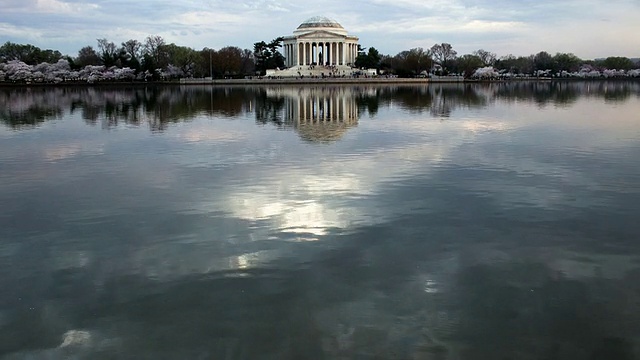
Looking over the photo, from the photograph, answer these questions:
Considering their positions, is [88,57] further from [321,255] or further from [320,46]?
[321,255]

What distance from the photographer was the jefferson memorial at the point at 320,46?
132m

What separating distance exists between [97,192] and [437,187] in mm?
8046

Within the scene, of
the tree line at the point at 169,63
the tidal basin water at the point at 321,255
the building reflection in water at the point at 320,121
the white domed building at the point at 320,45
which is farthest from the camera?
the white domed building at the point at 320,45

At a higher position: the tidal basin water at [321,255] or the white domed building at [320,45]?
the white domed building at [320,45]

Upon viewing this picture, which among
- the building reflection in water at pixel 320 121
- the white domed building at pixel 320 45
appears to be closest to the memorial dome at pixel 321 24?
the white domed building at pixel 320 45

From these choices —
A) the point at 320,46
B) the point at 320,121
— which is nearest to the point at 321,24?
the point at 320,46

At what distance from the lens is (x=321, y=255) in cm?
916

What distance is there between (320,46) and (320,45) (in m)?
0.63

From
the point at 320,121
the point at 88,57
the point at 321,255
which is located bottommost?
the point at 321,255

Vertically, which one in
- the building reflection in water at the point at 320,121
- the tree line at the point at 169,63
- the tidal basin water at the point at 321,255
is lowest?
the tidal basin water at the point at 321,255

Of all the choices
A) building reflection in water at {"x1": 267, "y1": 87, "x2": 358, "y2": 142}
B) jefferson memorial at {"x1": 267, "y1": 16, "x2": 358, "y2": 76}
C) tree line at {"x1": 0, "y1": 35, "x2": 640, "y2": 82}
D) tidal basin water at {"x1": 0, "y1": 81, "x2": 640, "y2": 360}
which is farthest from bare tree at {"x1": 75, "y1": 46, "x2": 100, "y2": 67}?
tidal basin water at {"x1": 0, "y1": 81, "x2": 640, "y2": 360}

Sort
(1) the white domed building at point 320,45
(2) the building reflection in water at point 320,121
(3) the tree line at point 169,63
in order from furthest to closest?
(1) the white domed building at point 320,45, (3) the tree line at point 169,63, (2) the building reflection in water at point 320,121

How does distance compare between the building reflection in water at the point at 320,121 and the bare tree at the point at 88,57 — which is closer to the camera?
the building reflection in water at the point at 320,121

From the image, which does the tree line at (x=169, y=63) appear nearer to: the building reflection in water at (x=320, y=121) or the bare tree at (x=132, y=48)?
the bare tree at (x=132, y=48)
